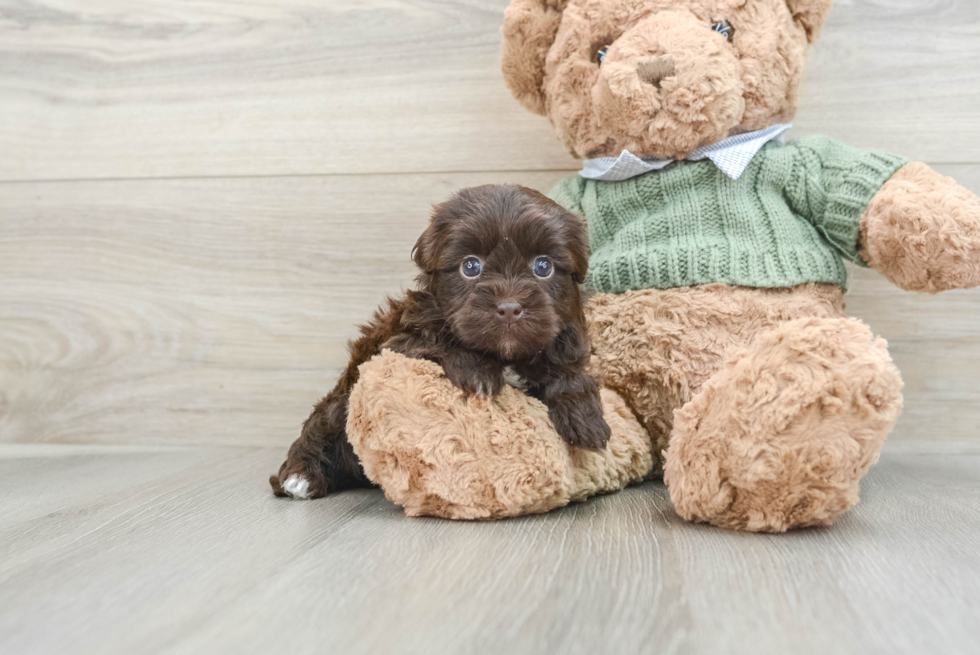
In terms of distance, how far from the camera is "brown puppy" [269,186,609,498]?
0.80 metres

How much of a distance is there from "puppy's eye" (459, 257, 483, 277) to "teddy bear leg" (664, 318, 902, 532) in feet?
0.96

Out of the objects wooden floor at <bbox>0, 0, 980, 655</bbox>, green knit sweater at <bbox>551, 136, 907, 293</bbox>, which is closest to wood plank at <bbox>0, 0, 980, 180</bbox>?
wooden floor at <bbox>0, 0, 980, 655</bbox>

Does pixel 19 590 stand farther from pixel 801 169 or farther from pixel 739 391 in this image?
pixel 801 169

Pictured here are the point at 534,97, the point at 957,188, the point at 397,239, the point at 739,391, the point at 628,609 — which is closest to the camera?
the point at 628,609

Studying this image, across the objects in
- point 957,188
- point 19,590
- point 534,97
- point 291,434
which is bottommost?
point 291,434

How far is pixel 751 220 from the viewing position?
3.27 ft

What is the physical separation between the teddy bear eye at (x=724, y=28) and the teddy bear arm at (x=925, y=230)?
0.29m

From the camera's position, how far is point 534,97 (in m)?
1.14

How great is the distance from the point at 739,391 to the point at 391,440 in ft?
1.25

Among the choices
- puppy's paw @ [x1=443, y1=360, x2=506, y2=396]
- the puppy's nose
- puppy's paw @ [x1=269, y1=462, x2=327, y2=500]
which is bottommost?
puppy's paw @ [x1=269, y1=462, x2=327, y2=500]

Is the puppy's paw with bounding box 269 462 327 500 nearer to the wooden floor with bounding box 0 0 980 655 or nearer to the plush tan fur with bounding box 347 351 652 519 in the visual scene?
the wooden floor with bounding box 0 0 980 655

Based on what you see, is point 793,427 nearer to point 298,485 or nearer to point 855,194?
point 855,194

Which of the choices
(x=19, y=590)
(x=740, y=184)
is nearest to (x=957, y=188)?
(x=740, y=184)

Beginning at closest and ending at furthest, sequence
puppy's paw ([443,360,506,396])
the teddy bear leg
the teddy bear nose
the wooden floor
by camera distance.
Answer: the teddy bear leg → puppy's paw ([443,360,506,396]) → the teddy bear nose → the wooden floor
